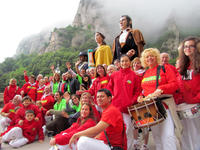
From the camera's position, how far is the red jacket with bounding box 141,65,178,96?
8.41 ft

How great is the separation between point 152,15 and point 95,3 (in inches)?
1076

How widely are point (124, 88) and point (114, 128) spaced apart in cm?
101

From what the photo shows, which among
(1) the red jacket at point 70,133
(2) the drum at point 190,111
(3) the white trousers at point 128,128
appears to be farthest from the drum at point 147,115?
(1) the red jacket at point 70,133

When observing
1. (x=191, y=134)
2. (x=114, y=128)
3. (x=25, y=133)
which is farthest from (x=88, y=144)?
(x=25, y=133)

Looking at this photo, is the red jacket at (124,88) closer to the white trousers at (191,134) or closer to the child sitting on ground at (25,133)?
the white trousers at (191,134)

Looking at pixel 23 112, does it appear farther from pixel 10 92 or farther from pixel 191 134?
pixel 191 134

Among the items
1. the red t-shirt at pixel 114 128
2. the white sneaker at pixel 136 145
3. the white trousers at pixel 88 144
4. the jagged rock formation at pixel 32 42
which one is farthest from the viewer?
the jagged rock formation at pixel 32 42

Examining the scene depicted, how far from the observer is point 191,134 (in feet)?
9.61

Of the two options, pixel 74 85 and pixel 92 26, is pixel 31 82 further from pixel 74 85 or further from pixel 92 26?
pixel 92 26

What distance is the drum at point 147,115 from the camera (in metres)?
2.40

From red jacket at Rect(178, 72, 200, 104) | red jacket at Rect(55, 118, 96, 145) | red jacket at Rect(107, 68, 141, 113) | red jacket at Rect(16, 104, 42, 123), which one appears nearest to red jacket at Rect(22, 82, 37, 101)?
red jacket at Rect(16, 104, 42, 123)

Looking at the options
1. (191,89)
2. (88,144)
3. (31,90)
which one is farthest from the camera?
(31,90)

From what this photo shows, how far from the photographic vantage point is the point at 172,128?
2545mm

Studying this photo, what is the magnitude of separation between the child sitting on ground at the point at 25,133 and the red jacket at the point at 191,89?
4.04m
